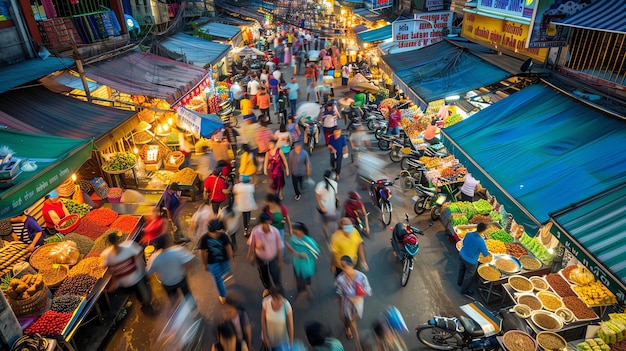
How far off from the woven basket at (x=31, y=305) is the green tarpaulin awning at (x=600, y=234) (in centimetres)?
864

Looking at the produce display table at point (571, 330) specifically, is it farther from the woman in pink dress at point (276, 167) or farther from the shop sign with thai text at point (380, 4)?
the shop sign with thai text at point (380, 4)

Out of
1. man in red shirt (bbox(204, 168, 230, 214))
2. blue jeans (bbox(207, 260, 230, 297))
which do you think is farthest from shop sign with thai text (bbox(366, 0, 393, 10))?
blue jeans (bbox(207, 260, 230, 297))

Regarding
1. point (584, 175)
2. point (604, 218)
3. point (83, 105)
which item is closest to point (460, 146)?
point (584, 175)

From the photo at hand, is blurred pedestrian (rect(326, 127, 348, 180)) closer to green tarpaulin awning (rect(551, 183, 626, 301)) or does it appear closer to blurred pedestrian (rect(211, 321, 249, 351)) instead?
green tarpaulin awning (rect(551, 183, 626, 301))

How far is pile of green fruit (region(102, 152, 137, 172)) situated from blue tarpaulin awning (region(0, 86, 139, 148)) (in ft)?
5.32

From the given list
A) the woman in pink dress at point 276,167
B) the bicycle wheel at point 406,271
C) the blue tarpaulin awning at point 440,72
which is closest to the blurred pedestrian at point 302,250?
the bicycle wheel at point 406,271

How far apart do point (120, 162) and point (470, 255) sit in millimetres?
9940

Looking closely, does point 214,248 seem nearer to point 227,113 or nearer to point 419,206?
point 419,206

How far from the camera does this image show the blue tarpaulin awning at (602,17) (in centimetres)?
629

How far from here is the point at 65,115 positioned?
9.02 meters

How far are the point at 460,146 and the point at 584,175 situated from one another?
278 cm

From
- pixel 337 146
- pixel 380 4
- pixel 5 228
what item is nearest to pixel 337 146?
pixel 337 146

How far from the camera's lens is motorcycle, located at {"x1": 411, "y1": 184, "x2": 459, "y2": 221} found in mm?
10305

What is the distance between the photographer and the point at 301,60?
98.5 feet
